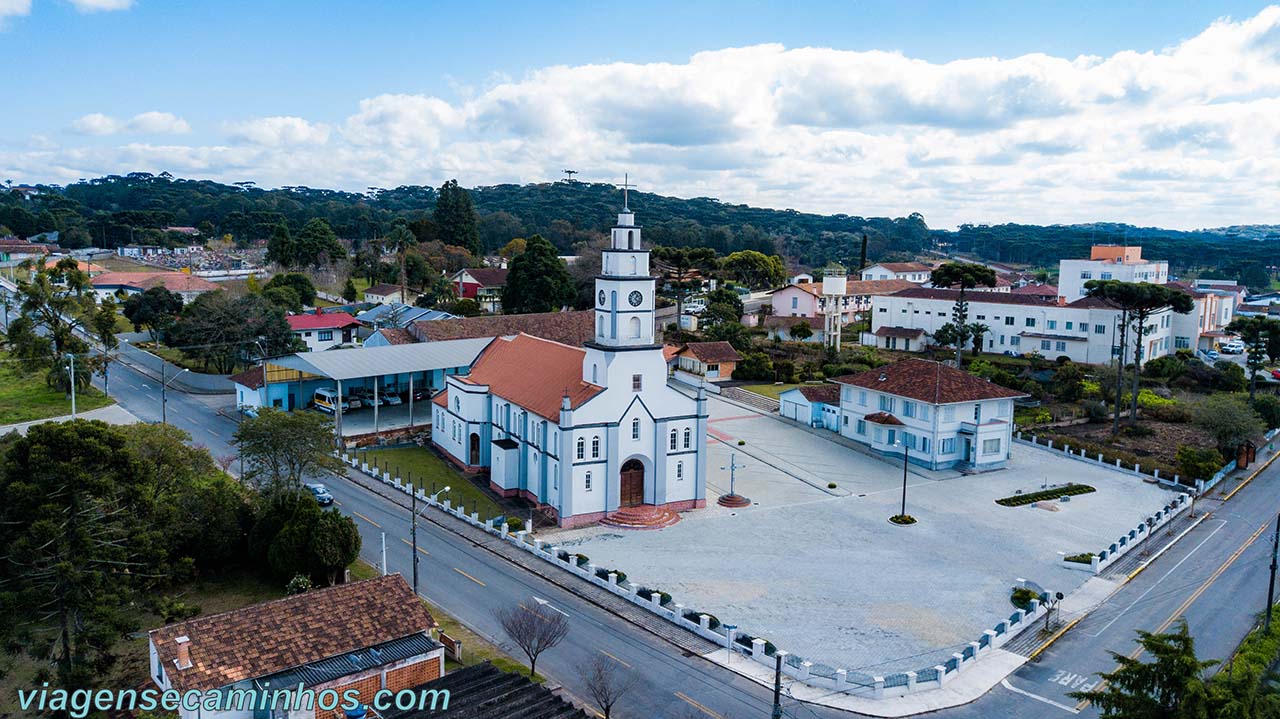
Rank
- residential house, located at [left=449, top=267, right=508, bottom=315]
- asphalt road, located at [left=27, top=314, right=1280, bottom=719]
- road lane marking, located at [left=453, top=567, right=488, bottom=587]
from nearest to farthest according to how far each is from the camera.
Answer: asphalt road, located at [left=27, top=314, right=1280, bottom=719], road lane marking, located at [left=453, top=567, right=488, bottom=587], residential house, located at [left=449, top=267, right=508, bottom=315]

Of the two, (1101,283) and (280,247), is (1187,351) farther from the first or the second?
(280,247)

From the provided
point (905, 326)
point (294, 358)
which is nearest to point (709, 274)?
point (905, 326)

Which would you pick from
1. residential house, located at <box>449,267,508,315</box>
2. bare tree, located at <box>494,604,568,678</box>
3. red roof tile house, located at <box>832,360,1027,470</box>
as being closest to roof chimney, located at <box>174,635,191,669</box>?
bare tree, located at <box>494,604,568,678</box>

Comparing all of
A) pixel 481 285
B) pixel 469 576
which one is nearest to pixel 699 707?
pixel 469 576

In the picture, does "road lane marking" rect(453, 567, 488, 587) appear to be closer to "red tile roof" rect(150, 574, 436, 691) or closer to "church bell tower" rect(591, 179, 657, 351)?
"red tile roof" rect(150, 574, 436, 691)

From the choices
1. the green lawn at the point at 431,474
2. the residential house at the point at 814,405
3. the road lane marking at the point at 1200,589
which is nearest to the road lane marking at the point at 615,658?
the road lane marking at the point at 1200,589

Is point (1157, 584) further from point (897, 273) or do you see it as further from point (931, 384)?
point (897, 273)

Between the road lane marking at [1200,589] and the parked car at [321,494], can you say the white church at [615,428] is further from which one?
the road lane marking at [1200,589]
